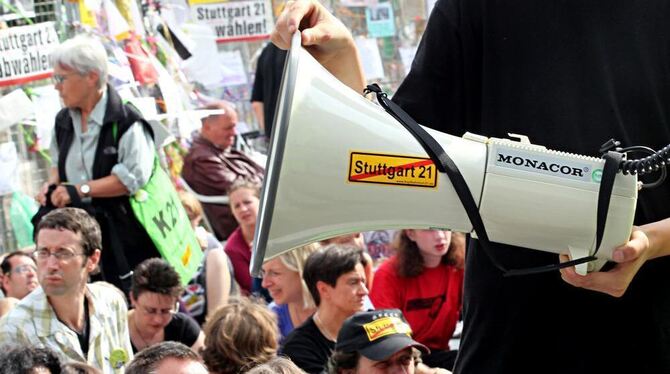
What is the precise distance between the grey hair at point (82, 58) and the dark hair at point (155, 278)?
107cm

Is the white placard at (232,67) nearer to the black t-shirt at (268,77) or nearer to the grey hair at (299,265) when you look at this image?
the black t-shirt at (268,77)

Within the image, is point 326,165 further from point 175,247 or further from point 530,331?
point 175,247

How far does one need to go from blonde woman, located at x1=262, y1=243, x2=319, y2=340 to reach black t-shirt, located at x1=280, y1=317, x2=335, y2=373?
2.48 ft

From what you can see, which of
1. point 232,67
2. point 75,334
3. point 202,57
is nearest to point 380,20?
point 232,67

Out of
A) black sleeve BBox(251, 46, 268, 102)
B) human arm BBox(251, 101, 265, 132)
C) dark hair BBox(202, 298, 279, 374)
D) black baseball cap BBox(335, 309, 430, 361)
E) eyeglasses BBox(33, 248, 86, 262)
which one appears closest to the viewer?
black baseball cap BBox(335, 309, 430, 361)

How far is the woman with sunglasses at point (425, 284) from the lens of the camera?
6359mm

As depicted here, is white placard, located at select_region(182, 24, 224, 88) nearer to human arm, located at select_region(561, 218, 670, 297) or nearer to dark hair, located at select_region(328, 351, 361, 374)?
dark hair, located at select_region(328, 351, 361, 374)

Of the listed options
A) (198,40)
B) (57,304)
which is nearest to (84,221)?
(57,304)

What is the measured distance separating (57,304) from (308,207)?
325cm

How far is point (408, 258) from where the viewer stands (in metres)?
6.45

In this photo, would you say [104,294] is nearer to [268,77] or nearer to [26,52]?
[26,52]

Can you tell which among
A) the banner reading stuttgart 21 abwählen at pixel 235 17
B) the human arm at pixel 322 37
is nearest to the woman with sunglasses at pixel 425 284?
the banner reading stuttgart 21 abwählen at pixel 235 17

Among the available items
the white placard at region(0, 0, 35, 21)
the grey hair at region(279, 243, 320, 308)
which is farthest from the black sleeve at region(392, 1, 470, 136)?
the white placard at region(0, 0, 35, 21)

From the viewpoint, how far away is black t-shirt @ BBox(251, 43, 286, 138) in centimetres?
903
